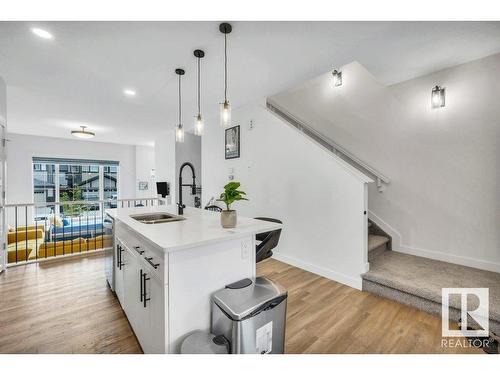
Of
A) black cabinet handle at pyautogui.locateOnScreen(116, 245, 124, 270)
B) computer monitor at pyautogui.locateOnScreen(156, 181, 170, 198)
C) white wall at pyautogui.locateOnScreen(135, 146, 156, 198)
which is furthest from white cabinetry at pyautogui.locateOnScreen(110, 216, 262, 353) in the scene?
white wall at pyautogui.locateOnScreen(135, 146, 156, 198)

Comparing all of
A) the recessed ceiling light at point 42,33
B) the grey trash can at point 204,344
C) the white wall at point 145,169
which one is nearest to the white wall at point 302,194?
the grey trash can at point 204,344

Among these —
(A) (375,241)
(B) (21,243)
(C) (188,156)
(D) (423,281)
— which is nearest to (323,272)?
(A) (375,241)

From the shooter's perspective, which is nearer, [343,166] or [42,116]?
[343,166]

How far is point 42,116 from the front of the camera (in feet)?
14.9

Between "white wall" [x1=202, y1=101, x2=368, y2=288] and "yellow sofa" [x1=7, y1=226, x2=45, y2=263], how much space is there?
3262 millimetres

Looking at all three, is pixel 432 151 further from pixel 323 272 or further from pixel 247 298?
pixel 247 298

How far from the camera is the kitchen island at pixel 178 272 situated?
4.20 feet

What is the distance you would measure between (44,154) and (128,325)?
23.5ft

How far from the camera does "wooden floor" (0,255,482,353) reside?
1.67 m

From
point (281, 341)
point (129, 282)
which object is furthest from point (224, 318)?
point (129, 282)

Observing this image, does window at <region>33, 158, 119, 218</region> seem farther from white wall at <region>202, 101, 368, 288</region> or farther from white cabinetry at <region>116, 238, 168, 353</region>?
white cabinetry at <region>116, 238, 168, 353</region>

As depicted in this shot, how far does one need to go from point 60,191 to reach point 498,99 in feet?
32.4

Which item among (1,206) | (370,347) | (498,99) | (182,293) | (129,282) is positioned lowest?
(370,347)

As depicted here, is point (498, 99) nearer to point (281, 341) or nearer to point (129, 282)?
point (281, 341)
